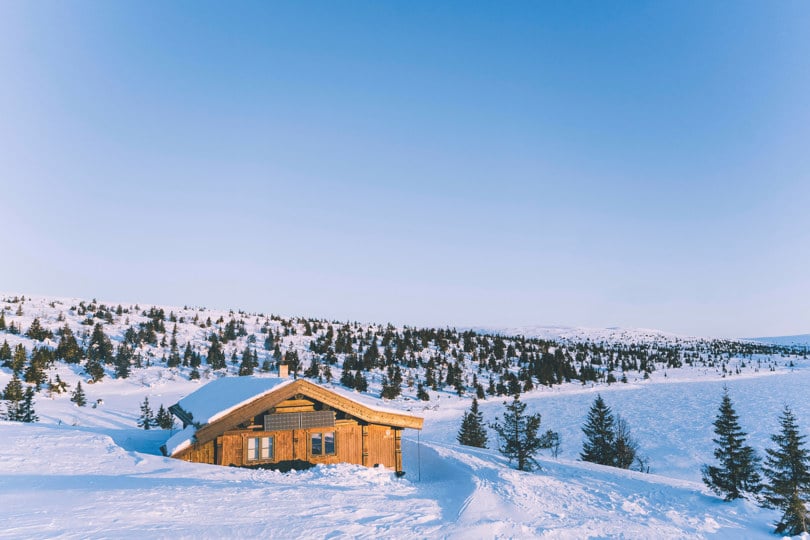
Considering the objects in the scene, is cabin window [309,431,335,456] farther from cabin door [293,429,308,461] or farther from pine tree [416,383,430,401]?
pine tree [416,383,430,401]

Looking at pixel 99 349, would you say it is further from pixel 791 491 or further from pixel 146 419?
pixel 791 491

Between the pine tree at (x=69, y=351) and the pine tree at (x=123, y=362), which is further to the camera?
the pine tree at (x=69, y=351)

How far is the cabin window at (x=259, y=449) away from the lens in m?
16.8

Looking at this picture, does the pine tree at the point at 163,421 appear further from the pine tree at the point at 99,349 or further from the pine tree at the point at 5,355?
the pine tree at the point at 5,355

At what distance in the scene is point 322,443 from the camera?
17.7 m

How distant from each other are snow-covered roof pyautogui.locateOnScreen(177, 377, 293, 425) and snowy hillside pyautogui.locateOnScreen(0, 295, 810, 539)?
191 cm

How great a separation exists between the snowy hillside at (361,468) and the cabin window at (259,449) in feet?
6.17

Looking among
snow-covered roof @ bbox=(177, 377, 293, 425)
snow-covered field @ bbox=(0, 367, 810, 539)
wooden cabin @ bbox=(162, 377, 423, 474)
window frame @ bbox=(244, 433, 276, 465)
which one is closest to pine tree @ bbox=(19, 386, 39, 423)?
snow-covered field @ bbox=(0, 367, 810, 539)

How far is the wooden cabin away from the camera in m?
16.3

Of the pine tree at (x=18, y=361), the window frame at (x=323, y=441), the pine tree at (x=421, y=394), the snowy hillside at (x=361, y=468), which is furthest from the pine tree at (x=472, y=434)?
the pine tree at (x=18, y=361)

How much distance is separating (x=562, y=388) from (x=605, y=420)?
21243 mm

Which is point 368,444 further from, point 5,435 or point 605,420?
point 605,420

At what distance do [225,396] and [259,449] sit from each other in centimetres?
272

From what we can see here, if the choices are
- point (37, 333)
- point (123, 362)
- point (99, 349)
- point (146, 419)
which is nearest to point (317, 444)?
point (146, 419)
